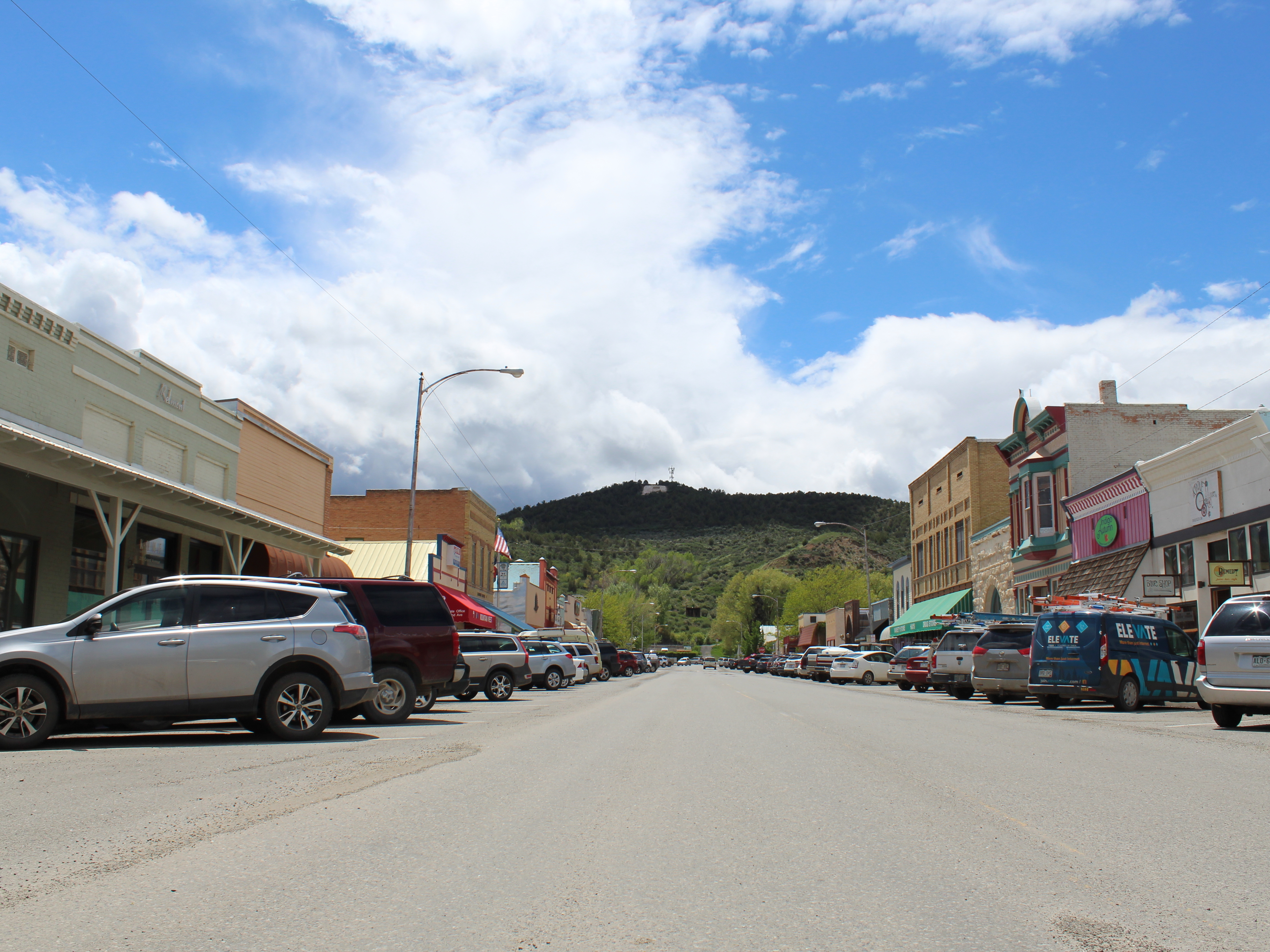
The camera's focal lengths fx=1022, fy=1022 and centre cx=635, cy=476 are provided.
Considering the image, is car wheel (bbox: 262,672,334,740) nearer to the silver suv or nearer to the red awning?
the silver suv

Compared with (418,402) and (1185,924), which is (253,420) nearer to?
(418,402)

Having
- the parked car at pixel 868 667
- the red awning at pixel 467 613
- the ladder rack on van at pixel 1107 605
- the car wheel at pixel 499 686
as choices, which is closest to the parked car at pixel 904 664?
the parked car at pixel 868 667

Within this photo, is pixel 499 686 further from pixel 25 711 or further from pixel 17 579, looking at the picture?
pixel 25 711

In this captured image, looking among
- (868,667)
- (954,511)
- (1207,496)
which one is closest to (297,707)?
(1207,496)

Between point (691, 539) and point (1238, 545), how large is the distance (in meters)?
160

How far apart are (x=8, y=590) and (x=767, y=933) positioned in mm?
19058

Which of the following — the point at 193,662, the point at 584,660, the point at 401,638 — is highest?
the point at 401,638

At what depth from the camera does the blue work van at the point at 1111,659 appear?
19.6 meters

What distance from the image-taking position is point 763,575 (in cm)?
12900

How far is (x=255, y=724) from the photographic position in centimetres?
1258

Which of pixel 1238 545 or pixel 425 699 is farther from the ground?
pixel 1238 545

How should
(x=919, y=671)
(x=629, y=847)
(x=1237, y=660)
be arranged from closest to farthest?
(x=629, y=847), (x=1237, y=660), (x=919, y=671)

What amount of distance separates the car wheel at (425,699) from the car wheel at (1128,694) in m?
12.9

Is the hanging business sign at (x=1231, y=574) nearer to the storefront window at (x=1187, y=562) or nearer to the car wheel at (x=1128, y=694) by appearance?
→ the storefront window at (x=1187, y=562)
